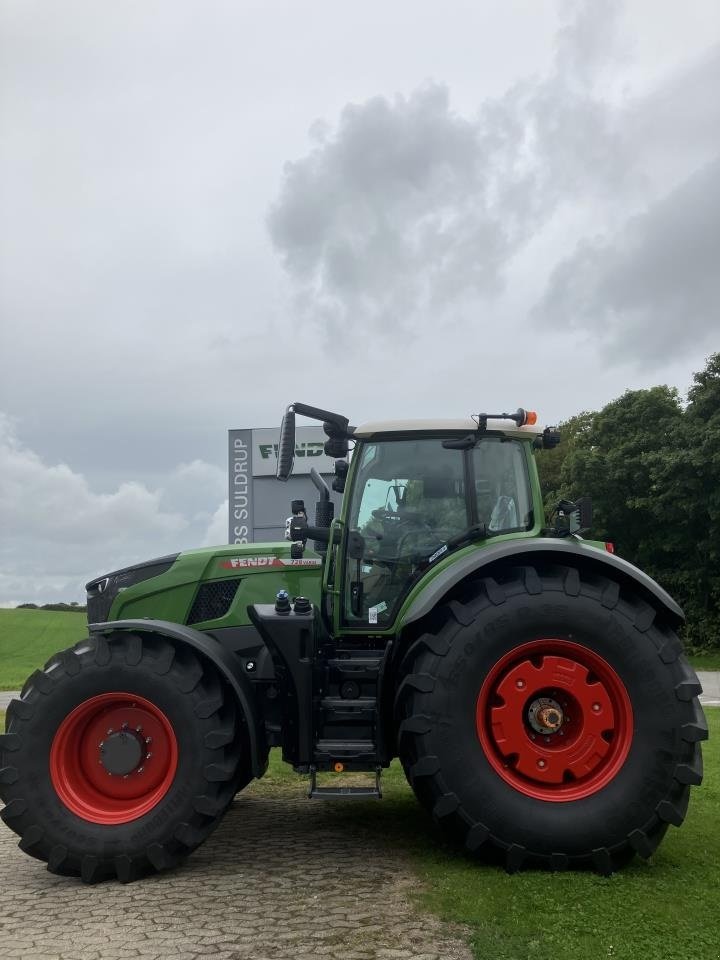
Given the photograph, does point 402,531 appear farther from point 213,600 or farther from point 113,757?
point 113,757

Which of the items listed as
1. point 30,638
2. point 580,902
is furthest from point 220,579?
point 30,638

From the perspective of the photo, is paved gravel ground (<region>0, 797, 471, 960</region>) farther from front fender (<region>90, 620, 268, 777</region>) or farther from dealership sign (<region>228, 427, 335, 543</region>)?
dealership sign (<region>228, 427, 335, 543</region>)

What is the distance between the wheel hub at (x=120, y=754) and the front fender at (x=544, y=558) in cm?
164

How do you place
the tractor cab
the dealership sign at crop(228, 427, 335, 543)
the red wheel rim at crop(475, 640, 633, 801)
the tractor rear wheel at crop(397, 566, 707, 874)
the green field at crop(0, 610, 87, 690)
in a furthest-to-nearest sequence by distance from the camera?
the green field at crop(0, 610, 87, 690), the dealership sign at crop(228, 427, 335, 543), the tractor cab, the red wheel rim at crop(475, 640, 633, 801), the tractor rear wheel at crop(397, 566, 707, 874)

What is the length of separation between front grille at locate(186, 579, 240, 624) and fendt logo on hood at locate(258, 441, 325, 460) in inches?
708

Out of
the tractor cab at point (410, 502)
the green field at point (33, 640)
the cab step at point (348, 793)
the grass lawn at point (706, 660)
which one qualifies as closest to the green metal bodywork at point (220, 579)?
the tractor cab at point (410, 502)

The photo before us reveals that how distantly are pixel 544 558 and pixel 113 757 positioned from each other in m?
2.65

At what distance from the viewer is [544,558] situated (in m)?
4.96

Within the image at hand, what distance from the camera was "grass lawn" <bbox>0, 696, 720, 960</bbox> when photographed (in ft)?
11.8

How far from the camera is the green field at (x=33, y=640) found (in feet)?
88.8

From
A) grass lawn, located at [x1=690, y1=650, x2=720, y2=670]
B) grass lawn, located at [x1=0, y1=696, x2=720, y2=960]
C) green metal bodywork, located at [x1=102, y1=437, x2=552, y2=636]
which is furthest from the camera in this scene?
grass lawn, located at [x1=690, y1=650, x2=720, y2=670]

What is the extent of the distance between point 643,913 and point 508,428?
9.20ft

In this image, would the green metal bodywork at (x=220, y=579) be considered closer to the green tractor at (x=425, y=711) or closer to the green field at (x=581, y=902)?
the green tractor at (x=425, y=711)

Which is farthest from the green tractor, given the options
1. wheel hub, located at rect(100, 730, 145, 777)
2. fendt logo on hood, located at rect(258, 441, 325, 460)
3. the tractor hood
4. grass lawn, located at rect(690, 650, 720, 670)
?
grass lawn, located at rect(690, 650, 720, 670)
